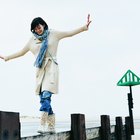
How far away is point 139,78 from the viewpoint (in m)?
12.3

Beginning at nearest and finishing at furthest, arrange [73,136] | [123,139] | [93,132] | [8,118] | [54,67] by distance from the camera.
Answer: [8,118] < [73,136] < [54,67] < [93,132] < [123,139]

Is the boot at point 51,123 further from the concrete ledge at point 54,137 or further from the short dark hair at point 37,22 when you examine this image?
the short dark hair at point 37,22

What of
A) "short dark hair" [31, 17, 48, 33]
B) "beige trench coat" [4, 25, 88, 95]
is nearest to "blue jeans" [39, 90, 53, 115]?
"beige trench coat" [4, 25, 88, 95]

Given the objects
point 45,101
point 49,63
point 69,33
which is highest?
point 69,33

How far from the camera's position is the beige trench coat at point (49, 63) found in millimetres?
7211

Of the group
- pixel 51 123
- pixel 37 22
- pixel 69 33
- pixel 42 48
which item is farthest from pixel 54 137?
pixel 37 22

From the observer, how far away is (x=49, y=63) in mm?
7410

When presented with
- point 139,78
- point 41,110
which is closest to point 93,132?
point 41,110

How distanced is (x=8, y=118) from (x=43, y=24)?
4144 millimetres

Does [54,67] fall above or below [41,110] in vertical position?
above

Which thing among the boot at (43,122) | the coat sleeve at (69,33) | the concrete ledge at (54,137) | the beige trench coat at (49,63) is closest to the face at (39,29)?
the beige trench coat at (49,63)

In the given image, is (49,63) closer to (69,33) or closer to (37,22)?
(69,33)

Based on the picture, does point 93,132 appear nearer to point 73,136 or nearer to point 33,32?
→ point 73,136

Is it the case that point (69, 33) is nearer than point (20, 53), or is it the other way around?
point (69, 33)
